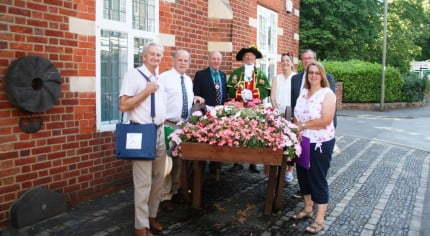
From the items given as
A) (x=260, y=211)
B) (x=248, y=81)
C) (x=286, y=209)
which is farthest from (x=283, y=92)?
(x=260, y=211)

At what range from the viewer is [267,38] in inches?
426

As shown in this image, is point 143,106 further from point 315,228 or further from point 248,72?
point 248,72

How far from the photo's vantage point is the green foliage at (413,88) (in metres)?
23.4

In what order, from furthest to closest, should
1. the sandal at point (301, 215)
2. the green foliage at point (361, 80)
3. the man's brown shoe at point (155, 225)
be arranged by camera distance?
the green foliage at point (361, 80) < the sandal at point (301, 215) < the man's brown shoe at point (155, 225)

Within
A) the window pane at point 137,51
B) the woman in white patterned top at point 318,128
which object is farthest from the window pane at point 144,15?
the woman in white patterned top at point 318,128

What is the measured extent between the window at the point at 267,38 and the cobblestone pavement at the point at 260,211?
13.0ft

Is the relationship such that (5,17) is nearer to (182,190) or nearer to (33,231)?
(33,231)

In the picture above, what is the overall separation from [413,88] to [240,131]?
21526 millimetres

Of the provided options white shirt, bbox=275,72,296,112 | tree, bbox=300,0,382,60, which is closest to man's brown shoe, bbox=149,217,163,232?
white shirt, bbox=275,72,296,112

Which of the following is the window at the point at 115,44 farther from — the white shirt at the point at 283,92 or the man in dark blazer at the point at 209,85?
the white shirt at the point at 283,92

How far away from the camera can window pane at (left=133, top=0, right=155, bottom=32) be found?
618 centimetres

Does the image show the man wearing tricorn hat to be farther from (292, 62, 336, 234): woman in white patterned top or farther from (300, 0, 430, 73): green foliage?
(300, 0, 430, 73): green foliage

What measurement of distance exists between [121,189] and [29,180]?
1.62m

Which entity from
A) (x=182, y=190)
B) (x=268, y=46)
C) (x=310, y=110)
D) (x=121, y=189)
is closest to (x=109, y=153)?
(x=121, y=189)
